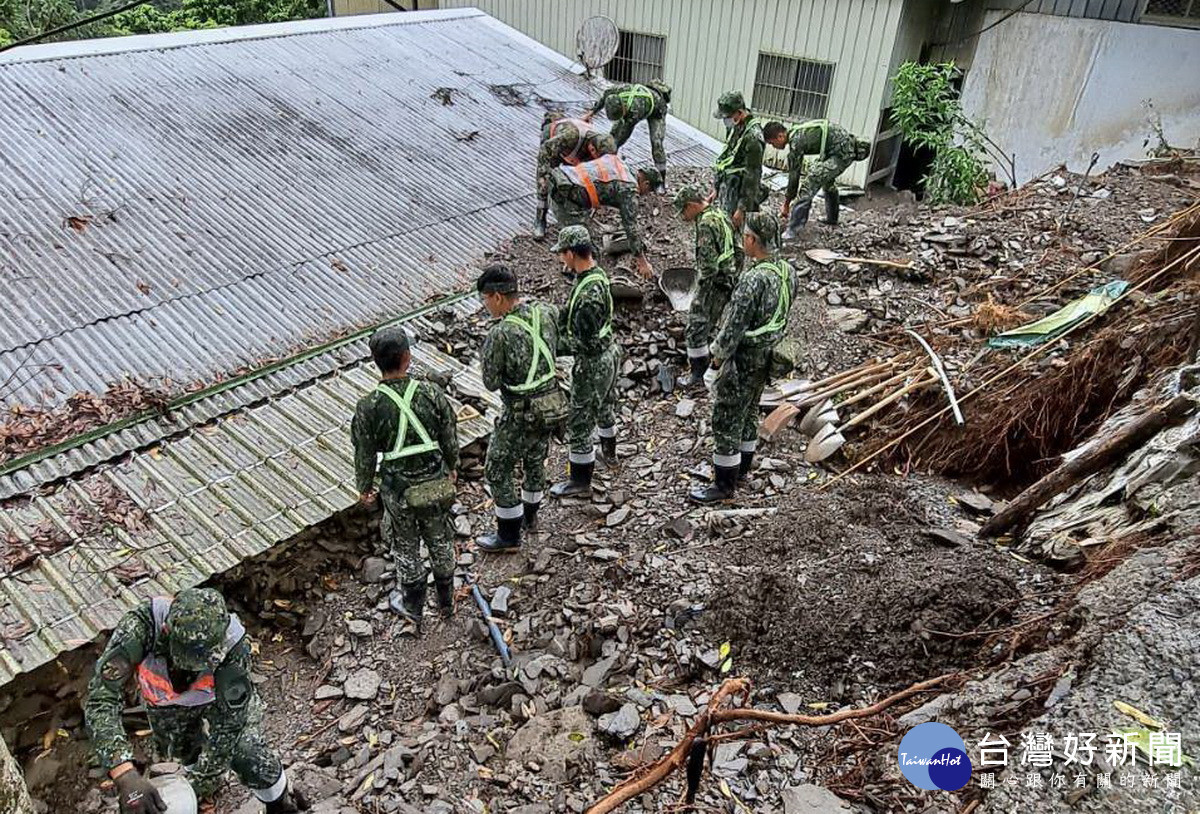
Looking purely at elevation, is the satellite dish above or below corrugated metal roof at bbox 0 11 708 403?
above

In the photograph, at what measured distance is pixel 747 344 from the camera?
5.75 meters

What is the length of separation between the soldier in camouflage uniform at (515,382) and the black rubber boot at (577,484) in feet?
1.78

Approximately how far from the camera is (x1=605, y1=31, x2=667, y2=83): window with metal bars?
14.9 metres

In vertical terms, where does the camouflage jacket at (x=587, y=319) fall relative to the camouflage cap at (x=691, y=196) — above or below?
below

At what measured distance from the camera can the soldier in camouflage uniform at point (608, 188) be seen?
8.06m

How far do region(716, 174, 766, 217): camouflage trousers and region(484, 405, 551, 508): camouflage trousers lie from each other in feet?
15.0

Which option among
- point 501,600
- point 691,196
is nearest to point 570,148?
point 691,196

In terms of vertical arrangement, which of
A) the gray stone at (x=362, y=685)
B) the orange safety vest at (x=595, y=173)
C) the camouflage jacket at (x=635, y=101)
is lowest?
the gray stone at (x=362, y=685)

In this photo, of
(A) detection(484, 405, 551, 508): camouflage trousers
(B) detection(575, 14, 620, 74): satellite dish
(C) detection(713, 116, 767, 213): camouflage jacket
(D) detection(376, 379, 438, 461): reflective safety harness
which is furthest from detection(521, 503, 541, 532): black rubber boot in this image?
(B) detection(575, 14, 620, 74): satellite dish

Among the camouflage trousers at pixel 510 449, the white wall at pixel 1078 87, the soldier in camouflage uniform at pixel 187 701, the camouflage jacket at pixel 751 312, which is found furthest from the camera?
the white wall at pixel 1078 87

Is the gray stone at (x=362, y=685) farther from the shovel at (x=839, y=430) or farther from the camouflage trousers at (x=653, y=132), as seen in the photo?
the camouflage trousers at (x=653, y=132)

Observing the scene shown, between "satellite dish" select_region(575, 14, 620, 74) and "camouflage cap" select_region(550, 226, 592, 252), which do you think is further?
"satellite dish" select_region(575, 14, 620, 74)

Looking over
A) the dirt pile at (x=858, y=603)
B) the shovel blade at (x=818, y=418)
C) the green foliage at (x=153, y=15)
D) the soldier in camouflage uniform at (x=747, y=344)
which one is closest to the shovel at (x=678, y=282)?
the shovel blade at (x=818, y=418)

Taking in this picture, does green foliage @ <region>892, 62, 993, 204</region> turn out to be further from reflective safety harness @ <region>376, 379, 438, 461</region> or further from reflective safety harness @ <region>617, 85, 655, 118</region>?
reflective safety harness @ <region>376, 379, 438, 461</region>
